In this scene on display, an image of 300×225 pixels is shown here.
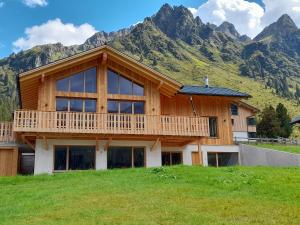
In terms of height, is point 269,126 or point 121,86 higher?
point 121,86

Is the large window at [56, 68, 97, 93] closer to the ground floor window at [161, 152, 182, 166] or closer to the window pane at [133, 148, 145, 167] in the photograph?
the window pane at [133, 148, 145, 167]

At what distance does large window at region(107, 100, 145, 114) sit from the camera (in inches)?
1067

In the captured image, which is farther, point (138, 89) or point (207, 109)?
point (207, 109)

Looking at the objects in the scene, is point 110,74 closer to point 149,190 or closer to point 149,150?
point 149,150

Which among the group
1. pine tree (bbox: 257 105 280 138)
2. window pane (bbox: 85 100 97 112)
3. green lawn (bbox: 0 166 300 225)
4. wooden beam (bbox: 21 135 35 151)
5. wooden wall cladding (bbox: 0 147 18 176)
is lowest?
green lawn (bbox: 0 166 300 225)

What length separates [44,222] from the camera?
10.7 m

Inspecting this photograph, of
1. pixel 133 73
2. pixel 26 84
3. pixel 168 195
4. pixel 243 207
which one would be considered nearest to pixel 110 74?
pixel 133 73

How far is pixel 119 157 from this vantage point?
2678 centimetres

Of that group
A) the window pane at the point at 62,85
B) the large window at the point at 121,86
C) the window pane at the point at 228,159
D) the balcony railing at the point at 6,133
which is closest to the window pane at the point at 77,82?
the window pane at the point at 62,85

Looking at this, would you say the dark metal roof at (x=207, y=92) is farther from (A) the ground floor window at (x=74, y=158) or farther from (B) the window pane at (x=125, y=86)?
(A) the ground floor window at (x=74, y=158)

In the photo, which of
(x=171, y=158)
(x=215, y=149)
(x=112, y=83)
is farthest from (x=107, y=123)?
(x=215, y=149)

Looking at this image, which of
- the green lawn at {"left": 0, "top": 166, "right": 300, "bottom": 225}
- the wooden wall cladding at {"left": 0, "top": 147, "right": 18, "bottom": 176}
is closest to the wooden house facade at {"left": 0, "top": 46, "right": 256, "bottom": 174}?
the wooden wall cladding at {"left": 0, "top": 147, "right": 18, "bottom": 176}

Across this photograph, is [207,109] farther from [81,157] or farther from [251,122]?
[251,122]

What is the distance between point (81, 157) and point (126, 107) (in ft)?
14.9
